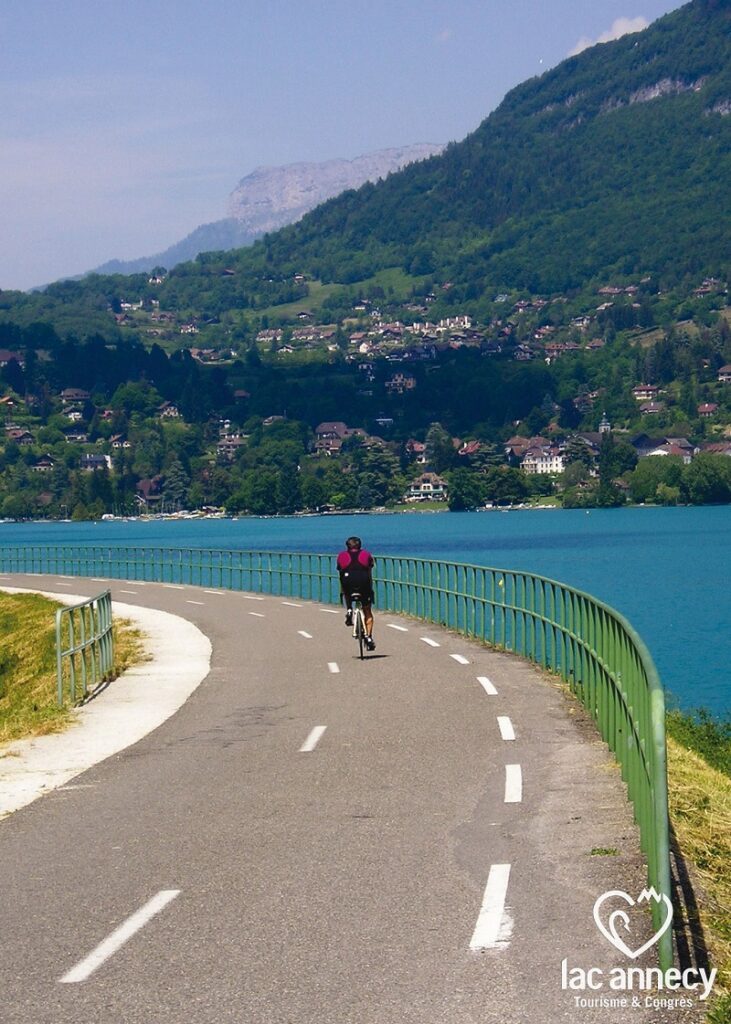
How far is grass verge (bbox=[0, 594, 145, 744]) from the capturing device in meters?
19.7

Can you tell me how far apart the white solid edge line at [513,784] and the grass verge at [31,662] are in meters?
6.12

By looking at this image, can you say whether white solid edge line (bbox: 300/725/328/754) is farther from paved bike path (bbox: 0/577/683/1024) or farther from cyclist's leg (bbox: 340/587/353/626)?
cyclist's leg (bbox: 340/587/353/626)

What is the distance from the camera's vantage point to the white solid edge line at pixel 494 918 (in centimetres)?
848

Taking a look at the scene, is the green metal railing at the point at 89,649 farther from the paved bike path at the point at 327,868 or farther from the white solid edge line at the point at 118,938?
the white solid edge line at the point at 118,938

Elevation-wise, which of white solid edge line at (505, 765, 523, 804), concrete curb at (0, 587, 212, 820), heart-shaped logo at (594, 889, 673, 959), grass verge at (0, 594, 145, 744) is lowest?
grass verge at (0, 594, 145, 744)

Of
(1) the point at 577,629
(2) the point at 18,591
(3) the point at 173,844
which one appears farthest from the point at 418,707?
(2) the point at 18,591

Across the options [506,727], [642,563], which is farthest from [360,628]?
[642,563]

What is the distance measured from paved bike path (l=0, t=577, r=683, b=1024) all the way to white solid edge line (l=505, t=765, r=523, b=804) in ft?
0.15

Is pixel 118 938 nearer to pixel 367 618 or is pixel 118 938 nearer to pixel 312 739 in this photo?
pixel 312 739

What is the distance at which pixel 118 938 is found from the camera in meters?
8.71

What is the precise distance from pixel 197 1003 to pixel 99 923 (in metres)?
1.69
